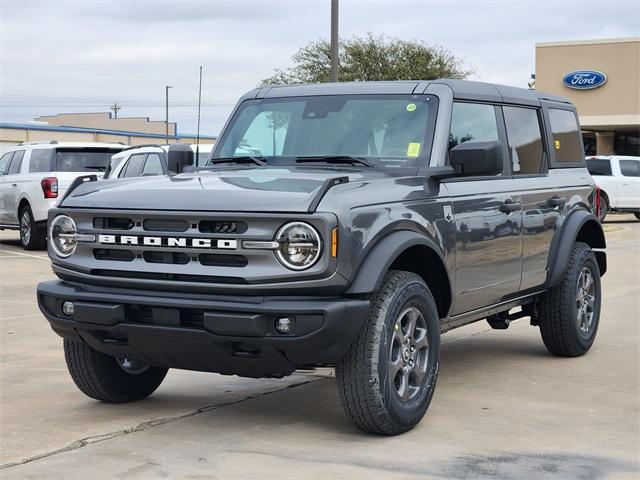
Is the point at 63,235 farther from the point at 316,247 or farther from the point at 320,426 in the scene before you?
the point at 320,426

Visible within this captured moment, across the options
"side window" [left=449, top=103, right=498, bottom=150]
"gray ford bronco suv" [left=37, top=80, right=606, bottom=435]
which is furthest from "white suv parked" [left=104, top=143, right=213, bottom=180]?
"side window" [left=449, top=103, right=498, bottom=150]

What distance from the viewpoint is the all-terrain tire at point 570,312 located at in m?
7.98

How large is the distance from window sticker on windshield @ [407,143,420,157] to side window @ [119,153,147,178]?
36.0 feet

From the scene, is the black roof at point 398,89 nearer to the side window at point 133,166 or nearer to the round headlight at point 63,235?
the round headlight at point 63,235

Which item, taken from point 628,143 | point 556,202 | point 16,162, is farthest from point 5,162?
point 628,143

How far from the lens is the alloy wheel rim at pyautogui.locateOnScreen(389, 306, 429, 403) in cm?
572

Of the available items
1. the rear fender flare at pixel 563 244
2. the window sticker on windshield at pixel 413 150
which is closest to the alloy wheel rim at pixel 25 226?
the rear fender flare at pixel 563 244

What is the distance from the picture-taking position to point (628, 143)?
47406 millimetres

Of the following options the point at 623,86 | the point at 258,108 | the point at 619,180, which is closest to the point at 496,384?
the point at 258,108

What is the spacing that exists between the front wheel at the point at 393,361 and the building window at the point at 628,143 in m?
43.1

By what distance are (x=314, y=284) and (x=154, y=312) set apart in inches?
33.1

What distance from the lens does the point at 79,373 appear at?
249 inches

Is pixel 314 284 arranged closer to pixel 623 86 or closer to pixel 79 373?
pixel 79 373

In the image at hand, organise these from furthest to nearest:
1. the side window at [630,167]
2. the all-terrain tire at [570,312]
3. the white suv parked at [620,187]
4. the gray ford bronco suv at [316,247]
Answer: the side window at [630,167] < the white suv parked at [620,187] < the all-terrain tire at [570,312] < the gray ford bronco suv at [316,247]
